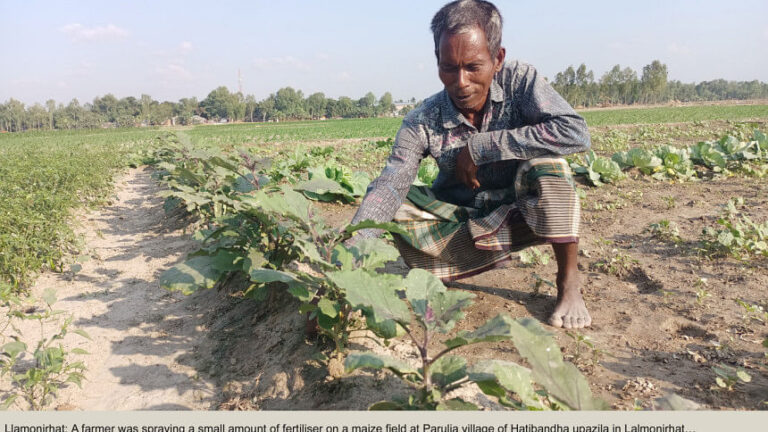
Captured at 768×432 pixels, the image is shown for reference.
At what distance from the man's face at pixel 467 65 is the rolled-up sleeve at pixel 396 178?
291 mm

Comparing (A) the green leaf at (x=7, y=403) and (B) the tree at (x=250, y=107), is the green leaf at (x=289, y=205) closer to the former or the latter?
(A) the green leaf at (x=7, y=403)

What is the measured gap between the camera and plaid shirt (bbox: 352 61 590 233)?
2.13m

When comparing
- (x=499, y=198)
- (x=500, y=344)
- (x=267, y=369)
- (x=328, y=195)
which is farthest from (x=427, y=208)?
(x=328, y=195)

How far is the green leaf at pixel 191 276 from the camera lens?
1633mm

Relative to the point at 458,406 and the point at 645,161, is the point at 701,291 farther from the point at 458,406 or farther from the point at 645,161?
the point at 645,161

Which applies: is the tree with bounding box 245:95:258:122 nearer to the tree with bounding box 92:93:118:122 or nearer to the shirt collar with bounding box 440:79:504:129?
the tree with bounding box 92:93:118:122

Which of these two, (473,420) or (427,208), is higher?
(427,208)

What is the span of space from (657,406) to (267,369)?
1.32m

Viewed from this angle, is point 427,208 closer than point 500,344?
No

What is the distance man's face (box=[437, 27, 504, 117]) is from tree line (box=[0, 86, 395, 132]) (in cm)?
9147

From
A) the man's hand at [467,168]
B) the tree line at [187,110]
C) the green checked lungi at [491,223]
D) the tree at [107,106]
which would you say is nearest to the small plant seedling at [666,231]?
the green checked lungi at [491,223]

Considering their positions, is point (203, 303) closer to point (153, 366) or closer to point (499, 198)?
point (153, 366)

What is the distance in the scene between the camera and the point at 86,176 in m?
Answer: 6.43

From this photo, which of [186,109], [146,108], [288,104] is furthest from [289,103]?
[146,108]
